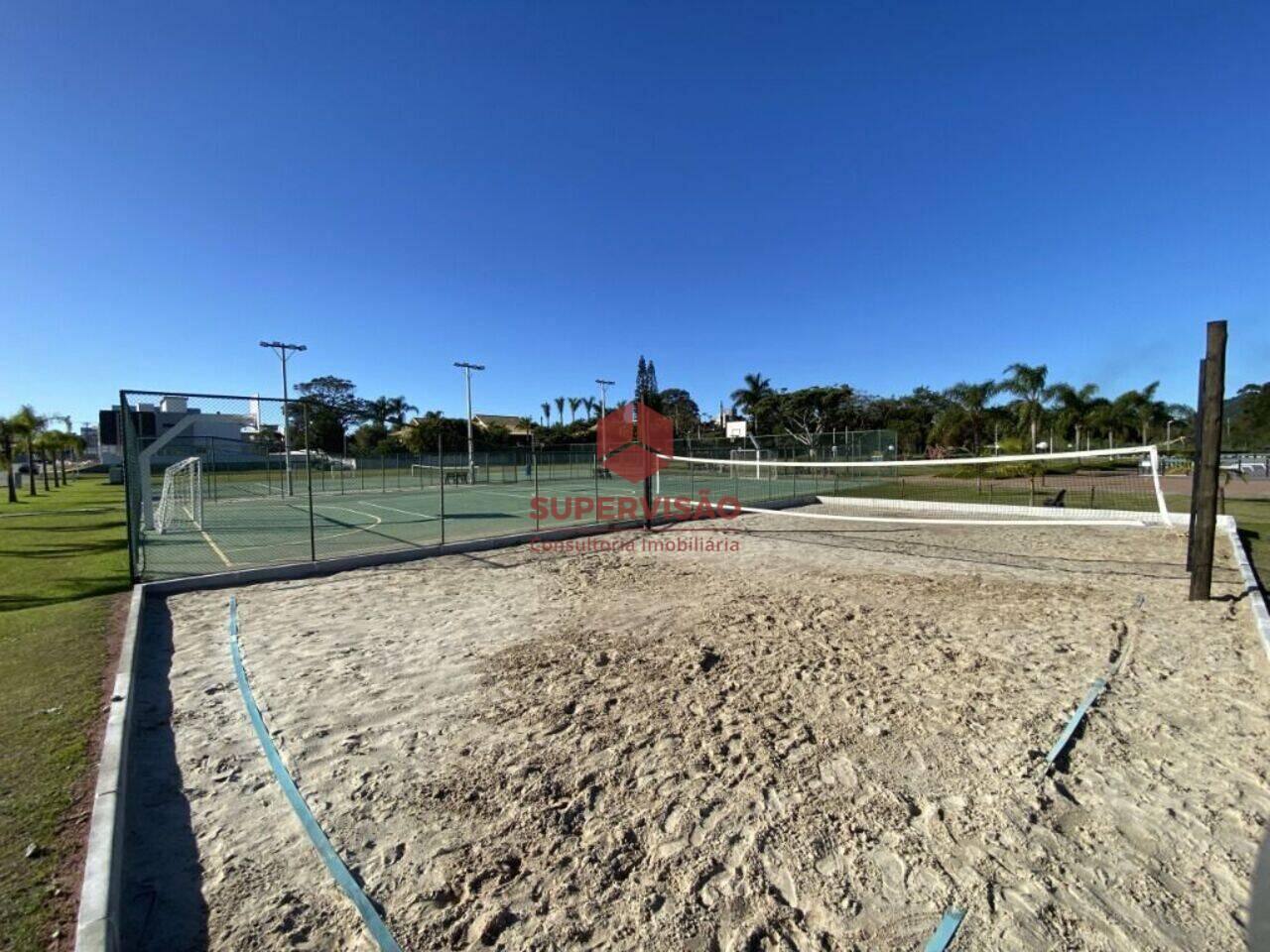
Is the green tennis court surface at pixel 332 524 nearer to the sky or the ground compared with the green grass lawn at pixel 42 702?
nearer to the ground

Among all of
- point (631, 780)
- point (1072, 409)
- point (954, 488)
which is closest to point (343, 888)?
point (631, 780)

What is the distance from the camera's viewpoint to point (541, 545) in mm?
11828

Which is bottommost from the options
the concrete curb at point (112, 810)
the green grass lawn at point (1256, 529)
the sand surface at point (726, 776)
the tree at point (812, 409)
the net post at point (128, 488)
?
the green grass lawn at point (1256, 529)

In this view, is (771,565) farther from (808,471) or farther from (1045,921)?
(808,471)

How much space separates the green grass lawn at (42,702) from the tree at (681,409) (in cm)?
7541

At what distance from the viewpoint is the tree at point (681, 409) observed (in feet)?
280

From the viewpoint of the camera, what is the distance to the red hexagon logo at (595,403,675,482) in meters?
13.9

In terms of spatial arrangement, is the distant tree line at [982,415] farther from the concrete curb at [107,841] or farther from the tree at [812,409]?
the concrete curb at [107,841]

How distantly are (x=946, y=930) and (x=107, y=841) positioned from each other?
3.53m

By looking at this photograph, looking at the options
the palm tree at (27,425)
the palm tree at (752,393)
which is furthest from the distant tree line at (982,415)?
the palm tree at (27,425)

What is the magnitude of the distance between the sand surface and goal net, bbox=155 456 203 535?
9.67 m

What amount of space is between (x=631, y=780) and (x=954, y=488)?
23106 mm

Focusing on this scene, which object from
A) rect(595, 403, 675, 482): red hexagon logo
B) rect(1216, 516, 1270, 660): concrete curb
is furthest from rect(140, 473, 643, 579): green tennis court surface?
rect(1216, 516, 1270, 660): concrete curb

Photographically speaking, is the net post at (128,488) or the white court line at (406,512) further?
the white court line at (406,512)
